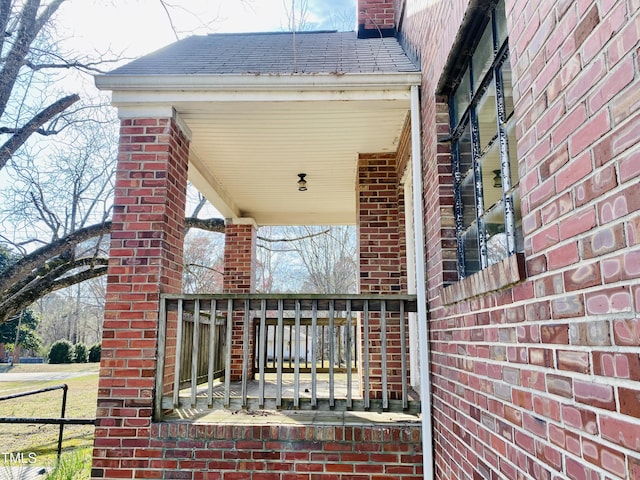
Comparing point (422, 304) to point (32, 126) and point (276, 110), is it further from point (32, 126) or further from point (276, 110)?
point (32, 126)

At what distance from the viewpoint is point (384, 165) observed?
5273 mm

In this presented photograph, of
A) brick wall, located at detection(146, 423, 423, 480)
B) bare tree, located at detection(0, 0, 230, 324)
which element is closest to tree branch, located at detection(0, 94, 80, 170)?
bare tree, located at detection(0, 0, 230, 324)

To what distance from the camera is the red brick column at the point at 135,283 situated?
11.3 ft

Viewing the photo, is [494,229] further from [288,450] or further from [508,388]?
[288,450]

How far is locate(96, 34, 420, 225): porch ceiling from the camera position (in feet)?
12.4

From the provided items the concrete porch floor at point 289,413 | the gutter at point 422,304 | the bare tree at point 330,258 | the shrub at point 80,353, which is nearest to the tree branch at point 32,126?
the concrete porch floor at point 289,413

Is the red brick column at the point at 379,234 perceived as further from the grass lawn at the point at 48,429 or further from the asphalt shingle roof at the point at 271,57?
the grass lawn at the point at 48,429

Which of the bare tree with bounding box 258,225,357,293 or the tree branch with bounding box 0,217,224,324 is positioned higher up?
the bare tree with bounding box 258,225,357,293

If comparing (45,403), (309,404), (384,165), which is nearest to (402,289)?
(384,165)

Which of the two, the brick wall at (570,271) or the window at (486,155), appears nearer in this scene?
the brick wall at (570,271)

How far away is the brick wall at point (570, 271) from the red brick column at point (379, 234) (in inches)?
110

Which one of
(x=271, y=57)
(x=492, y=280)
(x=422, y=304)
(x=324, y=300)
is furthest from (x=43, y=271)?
(x=492, y=280)

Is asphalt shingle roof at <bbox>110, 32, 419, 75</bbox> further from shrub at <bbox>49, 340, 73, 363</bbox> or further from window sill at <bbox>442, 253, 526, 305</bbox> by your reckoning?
shrub at <bbox>49, 340, 73, 363</bbox>

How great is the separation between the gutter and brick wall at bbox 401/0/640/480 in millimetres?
1032
